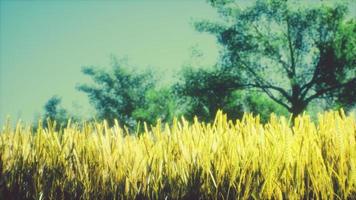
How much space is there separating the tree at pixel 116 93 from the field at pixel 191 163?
4547 cm

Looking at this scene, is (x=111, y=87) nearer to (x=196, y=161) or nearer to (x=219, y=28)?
(x=219, y=28)

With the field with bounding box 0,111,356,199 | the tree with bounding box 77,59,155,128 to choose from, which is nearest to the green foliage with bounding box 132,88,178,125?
the tree with bounding box 77,59,155,128

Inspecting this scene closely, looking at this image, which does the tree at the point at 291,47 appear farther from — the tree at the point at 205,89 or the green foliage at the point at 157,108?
the green foliage at the point at 157,108

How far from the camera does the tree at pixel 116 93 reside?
159 ft

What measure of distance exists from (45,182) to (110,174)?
1.43ft

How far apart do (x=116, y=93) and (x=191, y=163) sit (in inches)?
1876

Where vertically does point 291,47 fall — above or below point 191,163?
above

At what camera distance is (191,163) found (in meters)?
2.32

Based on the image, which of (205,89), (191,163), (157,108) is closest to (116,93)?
(157,108)

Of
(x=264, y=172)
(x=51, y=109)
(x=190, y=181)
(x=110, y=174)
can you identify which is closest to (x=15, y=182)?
(x=110, y=174)

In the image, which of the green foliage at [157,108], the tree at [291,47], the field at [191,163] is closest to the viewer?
the field at [191,163]

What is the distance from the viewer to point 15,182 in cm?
267

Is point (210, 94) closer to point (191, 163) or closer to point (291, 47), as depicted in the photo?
point (291, 47)

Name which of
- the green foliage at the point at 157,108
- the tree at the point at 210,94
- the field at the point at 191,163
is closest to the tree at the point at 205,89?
the tree at the point at 210,94
